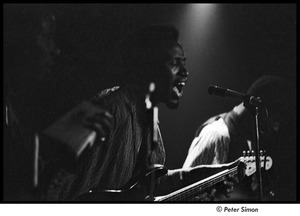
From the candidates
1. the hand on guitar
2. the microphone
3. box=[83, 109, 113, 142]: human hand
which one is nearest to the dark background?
the microphone

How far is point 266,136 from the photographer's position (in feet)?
9.92

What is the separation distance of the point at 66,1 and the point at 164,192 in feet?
4.38

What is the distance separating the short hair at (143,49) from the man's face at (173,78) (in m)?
0.05

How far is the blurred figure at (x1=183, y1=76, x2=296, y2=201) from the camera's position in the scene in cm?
298

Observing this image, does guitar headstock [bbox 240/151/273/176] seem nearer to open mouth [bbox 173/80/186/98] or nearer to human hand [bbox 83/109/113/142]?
open mouth [bbox 173/80/186/98]

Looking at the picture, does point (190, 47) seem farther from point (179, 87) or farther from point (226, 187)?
point (226, 187)

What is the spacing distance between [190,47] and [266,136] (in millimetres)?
755

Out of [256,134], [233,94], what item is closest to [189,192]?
[256,134]

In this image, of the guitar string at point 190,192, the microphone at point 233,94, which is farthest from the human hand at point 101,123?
the microphone at point 233,94

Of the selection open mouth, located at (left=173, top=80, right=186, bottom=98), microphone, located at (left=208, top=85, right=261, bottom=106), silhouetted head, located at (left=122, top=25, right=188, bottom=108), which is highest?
silhouetted head, located at (left=122, top=25, right=188, bottom=108)

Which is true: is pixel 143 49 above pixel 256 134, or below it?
above

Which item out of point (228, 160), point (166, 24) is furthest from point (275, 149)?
point (166, 24)

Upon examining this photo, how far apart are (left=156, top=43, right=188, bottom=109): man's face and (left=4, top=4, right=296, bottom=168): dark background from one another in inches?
1.6

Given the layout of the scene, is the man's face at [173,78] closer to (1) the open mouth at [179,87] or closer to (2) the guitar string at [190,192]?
(1) the open mouth at [179,87]
